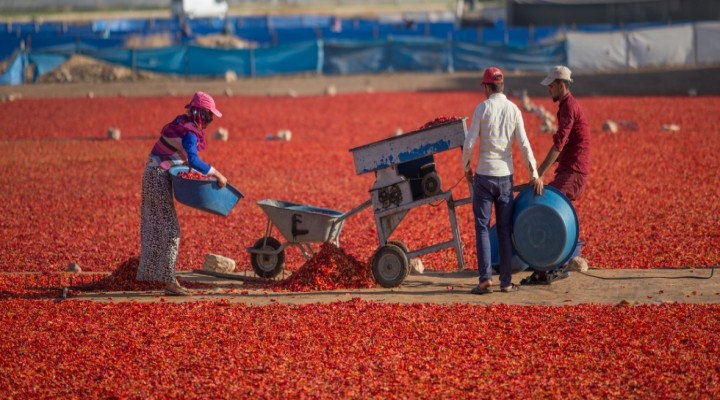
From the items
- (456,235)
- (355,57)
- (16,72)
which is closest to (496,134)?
(456,235)

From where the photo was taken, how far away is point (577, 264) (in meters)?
12.0

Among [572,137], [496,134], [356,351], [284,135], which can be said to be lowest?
[356,351]

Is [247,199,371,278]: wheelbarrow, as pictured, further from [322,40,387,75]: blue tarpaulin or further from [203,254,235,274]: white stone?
[322,40,387,75]: blue tarpaulin

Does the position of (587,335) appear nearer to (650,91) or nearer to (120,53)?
(650,91)

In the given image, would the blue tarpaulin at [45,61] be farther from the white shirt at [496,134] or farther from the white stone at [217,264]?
the white shirt at [496,134]

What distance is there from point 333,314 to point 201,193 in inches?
78.1

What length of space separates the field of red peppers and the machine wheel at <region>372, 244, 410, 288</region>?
58.7 inches

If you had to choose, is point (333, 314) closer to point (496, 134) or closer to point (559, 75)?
point (496, 134)

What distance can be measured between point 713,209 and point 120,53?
128 feet

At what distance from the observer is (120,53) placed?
5081 cm

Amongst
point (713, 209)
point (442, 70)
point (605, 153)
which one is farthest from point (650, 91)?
point (713, 209)

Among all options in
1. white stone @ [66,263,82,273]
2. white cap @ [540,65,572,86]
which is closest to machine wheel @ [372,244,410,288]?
white cap @ [540,65,572,86]

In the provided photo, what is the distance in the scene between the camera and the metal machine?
11195mm

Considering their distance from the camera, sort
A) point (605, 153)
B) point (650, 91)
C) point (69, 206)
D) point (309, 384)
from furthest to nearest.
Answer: point (650, 91), point (605, 153), point (69, 206), point (309, 384)
